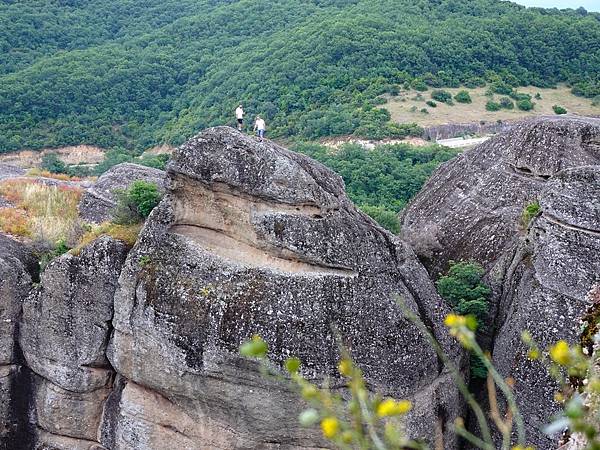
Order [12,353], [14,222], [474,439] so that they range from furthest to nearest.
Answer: [14,222] → [12,353] → [474,439]

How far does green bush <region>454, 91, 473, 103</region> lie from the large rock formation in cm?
2992

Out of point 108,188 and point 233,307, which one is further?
point 108,188

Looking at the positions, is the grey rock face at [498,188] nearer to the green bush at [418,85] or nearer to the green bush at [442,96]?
the green bush at [442,96]

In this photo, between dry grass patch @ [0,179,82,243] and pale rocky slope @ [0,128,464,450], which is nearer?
pale rocky slope @ [0,128,464,450]

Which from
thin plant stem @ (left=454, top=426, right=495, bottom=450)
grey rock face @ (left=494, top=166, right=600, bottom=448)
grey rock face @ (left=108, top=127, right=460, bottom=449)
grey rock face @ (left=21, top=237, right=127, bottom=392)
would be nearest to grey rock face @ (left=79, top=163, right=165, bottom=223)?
grey rock face @ (left=21, top=237, right=127, bottom=392)

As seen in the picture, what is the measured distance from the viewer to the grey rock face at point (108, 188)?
21.2 m

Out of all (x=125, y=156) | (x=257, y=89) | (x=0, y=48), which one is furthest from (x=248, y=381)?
(x=0, y=48)

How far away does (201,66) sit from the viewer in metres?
60.8

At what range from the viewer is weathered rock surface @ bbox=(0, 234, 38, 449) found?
17.1 metres

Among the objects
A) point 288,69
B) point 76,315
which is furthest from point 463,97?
point 76,315

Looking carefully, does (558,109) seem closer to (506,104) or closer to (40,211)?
(506,104)

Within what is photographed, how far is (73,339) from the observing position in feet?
54.6

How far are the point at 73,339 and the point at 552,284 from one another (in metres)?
10.3

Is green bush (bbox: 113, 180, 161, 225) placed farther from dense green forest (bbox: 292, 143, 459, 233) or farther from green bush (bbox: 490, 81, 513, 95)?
green bush (bbox: 490, 81, 513, 95)
